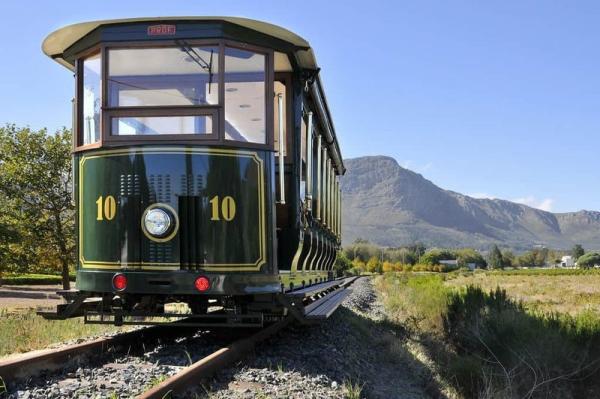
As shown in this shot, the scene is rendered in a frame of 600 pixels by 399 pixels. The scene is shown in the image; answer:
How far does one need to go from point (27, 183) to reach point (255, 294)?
19763 mm

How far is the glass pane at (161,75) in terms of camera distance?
688 centimetres

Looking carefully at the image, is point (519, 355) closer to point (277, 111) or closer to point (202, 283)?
point (277, 111)

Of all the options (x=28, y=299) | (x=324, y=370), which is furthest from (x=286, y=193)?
(x=28, y=299)

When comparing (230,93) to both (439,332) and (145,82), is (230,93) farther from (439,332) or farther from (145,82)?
(439,332)

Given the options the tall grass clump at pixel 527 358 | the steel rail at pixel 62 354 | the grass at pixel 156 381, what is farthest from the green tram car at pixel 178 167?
the tall grass clump at pixel 527 358

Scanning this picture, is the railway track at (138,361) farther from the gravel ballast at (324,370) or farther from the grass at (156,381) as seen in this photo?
the gravel ballast at (324,370)

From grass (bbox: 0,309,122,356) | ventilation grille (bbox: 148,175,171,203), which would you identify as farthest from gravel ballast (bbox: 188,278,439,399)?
grass (bbox: 0,309,122,356)

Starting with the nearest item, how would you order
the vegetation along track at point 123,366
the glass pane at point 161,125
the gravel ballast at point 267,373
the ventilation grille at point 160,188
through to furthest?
the vegetation along track at point 123,366 < the gravel ballast at point 267,373 < the ventilation grille at point 160,188 < the glass pane at point 161,125

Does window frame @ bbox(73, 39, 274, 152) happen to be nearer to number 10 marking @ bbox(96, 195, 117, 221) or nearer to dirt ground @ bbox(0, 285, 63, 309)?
number 10 marking @ bbox(96, 195, 117, 221)

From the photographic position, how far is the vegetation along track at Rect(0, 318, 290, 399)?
492 centimetres

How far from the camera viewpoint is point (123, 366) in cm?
600

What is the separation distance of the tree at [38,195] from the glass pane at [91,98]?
17.3 m

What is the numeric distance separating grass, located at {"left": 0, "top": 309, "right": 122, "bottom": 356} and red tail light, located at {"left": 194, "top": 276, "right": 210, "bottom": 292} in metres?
2.48

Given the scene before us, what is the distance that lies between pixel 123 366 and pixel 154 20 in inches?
140
